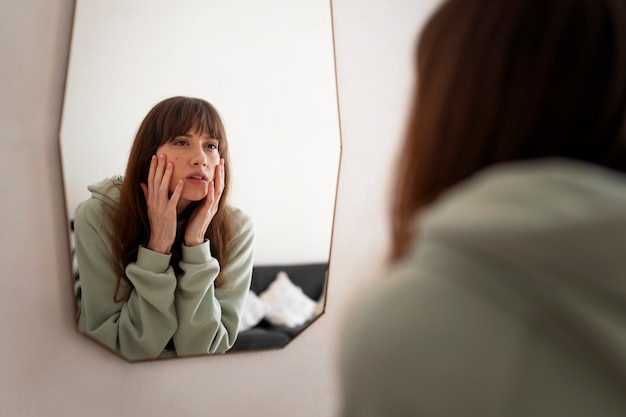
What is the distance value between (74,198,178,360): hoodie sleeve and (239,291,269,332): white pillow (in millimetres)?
197

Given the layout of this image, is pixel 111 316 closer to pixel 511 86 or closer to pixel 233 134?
pixel 233 134

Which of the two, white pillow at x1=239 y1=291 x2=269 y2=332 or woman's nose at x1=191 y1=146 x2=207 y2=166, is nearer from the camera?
woman's nose at x1=191 y1=146 x2=207 y2=166

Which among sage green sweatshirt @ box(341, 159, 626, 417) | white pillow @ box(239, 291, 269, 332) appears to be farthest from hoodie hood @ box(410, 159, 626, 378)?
white pillow @ box(239, 291, 269, 332)


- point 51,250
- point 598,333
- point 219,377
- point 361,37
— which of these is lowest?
point 219,377

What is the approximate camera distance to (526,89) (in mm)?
518

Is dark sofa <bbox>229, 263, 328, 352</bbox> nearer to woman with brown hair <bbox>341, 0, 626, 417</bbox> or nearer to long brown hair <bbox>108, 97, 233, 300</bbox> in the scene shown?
long brown hair <bbox>108, 97, 233, 300</bbox>

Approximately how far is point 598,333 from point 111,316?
1.39 metres

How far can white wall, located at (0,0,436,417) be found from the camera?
1568mm

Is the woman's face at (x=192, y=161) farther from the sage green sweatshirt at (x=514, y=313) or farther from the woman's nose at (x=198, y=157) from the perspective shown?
the sage green sweatshirt at (x=514, y=313)

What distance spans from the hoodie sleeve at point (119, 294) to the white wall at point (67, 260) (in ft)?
0.19

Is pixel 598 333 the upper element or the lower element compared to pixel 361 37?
lower

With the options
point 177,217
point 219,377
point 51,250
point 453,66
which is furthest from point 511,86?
point 219,377

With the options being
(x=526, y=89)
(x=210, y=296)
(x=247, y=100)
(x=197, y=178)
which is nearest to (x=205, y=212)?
(x=197, y=178)

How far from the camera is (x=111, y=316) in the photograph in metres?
1.63
